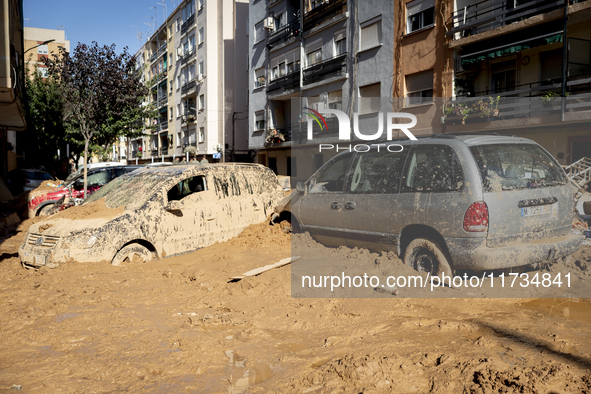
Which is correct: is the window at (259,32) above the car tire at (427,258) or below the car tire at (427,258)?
above

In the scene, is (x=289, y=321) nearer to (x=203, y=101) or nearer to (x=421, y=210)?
(x=421, y=210)

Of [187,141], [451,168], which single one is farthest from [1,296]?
[187,141]

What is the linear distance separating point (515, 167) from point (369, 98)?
17446mm

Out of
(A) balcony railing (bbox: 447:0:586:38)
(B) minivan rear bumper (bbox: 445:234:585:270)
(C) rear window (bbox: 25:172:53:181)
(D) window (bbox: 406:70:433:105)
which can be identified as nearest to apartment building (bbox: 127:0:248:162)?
(C) rear window (bbox: 25:172:53:181)

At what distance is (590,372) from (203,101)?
134 ft

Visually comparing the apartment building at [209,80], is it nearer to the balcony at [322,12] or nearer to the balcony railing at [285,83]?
the balcony railing at [285,83]

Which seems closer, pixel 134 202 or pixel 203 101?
pixel 134 202

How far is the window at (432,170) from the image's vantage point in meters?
4.96

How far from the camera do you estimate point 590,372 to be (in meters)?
3.01

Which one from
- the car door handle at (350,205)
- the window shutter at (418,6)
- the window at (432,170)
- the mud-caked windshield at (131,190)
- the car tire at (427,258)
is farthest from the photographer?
the window shutter at (418,6)

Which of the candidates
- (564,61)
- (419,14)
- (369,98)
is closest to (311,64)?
(369,98)

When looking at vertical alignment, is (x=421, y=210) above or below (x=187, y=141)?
below

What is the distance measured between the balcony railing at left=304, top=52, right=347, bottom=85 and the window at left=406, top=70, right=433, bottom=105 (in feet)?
14.6

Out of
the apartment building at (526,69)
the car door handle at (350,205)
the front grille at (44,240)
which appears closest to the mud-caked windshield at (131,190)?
the front grille at (44,240)
